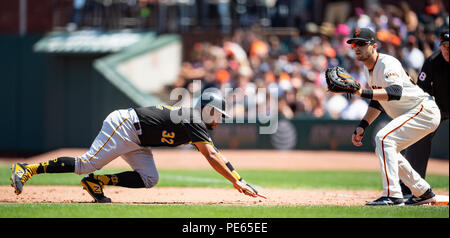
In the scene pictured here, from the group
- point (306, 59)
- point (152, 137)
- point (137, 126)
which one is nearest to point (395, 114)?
point (152, 137)

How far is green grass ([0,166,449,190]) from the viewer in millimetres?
10766

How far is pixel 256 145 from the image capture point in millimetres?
17078

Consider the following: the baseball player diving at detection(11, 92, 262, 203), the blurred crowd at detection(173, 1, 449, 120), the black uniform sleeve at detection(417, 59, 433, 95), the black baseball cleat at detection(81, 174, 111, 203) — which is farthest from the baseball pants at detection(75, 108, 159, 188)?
the blurred crowd at detection(173, 1, 449, 120)

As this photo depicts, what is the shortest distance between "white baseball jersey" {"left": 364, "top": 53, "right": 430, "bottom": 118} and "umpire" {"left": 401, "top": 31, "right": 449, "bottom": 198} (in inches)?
37.0

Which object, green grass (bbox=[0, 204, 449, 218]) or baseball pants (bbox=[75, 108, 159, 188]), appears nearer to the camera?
green grass (bbox=[0, 204, 449, 218])

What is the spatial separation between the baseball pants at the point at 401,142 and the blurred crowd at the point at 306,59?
905 centimetres

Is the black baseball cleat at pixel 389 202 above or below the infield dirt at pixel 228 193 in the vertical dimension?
above

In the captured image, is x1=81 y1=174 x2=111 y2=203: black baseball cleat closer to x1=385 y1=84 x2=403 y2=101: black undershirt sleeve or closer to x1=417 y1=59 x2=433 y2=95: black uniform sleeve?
x1=385 y1=84 x2=403 y2=101: black undershirt sleeve

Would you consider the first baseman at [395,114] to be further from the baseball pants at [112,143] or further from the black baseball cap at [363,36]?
the baseball pants at [112,143]

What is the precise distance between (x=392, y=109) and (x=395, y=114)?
9 cm

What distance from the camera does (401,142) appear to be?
6996mm

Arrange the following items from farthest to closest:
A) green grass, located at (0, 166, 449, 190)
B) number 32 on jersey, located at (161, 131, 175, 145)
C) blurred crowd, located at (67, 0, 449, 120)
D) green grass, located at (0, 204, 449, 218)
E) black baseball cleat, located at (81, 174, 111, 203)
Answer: blurred crowd, located at (67, 0, 449, 120), green grass, located at (0, 166, 449, 190), black baseball cleat, located at (81, 174, 111, 203), number 32 on jersey, located at (161, 131, 175, 145), green grass, located at (0, 204, 449, 218)

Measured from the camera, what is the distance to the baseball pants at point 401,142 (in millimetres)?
6863

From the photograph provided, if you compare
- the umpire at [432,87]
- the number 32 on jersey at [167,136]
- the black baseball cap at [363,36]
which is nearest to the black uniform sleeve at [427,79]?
the umpire at [432,87]
